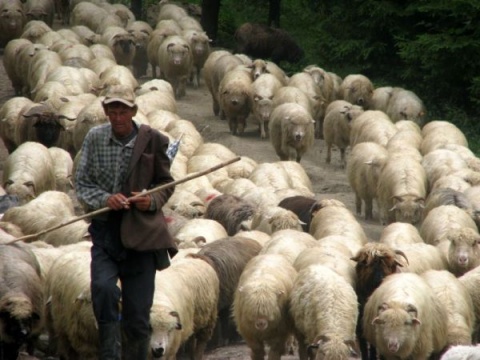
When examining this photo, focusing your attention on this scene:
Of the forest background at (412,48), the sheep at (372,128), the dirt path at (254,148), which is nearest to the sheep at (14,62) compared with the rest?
the dirt path at (254,148)

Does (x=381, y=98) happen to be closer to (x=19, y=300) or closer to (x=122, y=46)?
(x=122, y=46)

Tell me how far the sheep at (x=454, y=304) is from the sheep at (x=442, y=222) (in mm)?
2216

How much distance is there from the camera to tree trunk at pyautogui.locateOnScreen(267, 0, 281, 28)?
29.5 metres

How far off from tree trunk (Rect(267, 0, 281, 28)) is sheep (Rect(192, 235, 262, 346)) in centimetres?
1814

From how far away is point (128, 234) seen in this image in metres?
7.08

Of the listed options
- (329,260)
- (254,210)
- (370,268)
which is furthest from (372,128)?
(370,268)

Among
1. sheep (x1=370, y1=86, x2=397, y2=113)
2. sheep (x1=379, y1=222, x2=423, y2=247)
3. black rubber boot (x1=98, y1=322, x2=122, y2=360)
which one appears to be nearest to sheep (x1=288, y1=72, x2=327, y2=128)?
sheep (x1=370, y1=86, x2=397, y2=113)

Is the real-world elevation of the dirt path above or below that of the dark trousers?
below

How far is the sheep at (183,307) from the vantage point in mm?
8930

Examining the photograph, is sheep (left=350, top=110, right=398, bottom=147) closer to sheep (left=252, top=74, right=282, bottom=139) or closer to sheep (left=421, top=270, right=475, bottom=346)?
sheep (left=252, top=74, right=282, bottom=139)

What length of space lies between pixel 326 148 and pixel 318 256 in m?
10.6

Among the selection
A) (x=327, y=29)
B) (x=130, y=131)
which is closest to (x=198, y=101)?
(x=327, y=29)

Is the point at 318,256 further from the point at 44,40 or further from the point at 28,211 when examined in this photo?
the point at 44,40

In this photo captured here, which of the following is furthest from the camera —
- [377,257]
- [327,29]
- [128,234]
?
[327,29]
